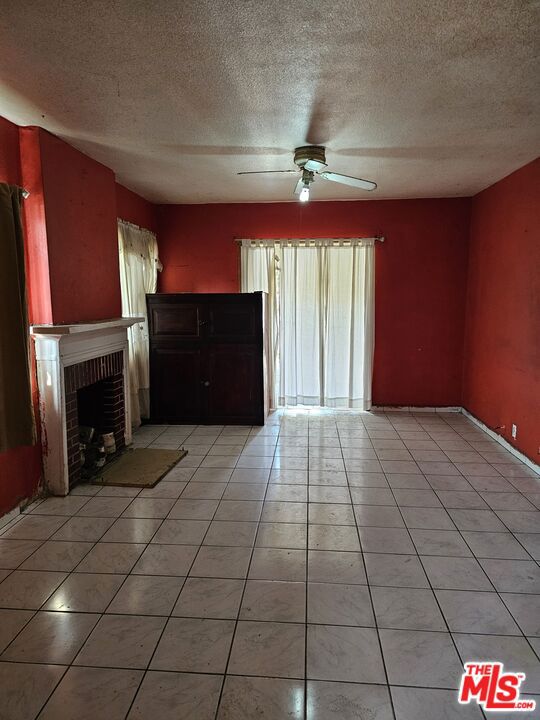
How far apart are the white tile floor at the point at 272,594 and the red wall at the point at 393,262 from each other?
1827 millimetres

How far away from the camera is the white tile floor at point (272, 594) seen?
156 centimetres

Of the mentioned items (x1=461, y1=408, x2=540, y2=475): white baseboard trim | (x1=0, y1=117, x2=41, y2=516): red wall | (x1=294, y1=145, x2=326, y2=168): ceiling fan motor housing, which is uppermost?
(x1=294, y1=145, x2=326, y2=168): ceiling fan motor housing

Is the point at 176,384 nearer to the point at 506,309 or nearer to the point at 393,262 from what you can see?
the point at 393,262

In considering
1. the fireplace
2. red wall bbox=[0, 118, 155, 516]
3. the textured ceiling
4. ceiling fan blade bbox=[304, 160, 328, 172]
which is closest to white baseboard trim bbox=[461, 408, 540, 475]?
the textured ceiling

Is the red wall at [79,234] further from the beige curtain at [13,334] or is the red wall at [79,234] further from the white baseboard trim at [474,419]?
the white baseboard trim at [474,419]

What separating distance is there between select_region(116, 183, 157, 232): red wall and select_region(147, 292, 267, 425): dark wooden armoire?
2.75 ft

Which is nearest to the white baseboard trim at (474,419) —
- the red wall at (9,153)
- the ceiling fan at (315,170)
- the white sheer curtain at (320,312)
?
the white sheer curtain at (320,312)

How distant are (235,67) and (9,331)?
1.90 metres

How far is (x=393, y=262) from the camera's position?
16.7 feet

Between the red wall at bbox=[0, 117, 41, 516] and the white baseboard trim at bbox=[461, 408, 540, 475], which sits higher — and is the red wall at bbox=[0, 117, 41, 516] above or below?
above

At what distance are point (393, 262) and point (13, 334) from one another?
3963 mm

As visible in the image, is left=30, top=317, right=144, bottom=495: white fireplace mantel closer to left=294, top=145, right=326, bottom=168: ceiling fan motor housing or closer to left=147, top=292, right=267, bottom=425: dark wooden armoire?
left=147, top=292, right=267, bottom=425: dark wooden armoire

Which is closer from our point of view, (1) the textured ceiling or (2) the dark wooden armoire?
(1) the textured ceiling

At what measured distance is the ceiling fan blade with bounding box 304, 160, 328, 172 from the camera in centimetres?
296
